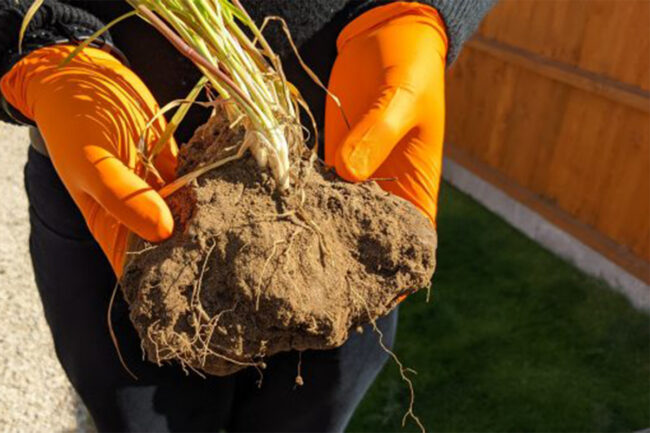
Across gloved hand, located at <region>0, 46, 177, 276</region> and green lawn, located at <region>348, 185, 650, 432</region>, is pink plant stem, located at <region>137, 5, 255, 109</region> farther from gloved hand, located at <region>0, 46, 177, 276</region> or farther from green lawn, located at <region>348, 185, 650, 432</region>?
green lawn, located at <region>348, 185, 650, 432</region>

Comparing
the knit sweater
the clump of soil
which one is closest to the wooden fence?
the knit sweater

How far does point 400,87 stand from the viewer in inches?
41.2

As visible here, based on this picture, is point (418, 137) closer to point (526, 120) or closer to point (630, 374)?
point (630, 374)

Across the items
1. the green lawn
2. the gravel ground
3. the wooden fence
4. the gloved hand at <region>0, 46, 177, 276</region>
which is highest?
the gloved hand at <region>0, 46, 177, 276</region>

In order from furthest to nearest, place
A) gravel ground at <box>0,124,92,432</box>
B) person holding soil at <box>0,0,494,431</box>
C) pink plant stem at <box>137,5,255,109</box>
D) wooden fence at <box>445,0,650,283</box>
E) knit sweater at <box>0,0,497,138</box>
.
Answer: wooden fence at <box>445,0,650,283</box> → gravel ground at <box>0,124,92,432</box> → knit sweater at <box>0,0,497,138</box> → person holding soil at <box>0,0,494,431</box> → pink plant stem at <box>137,5,255,109</box>

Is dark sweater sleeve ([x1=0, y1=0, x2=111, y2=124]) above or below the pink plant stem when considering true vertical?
below

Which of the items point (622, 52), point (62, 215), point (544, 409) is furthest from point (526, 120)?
point (62, 215)

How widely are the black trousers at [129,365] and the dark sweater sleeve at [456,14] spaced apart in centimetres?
57

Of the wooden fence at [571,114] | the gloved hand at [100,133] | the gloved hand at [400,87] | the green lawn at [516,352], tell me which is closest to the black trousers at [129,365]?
the gloved hand at [100,133]

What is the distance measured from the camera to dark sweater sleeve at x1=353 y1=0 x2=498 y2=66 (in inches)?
46.9

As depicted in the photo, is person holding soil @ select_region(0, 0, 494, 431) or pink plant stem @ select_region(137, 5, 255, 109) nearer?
pink plant stem @ select_region(137, 5, 255, 109)

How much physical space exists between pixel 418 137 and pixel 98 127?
1.76ft

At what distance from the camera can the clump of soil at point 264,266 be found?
869 millimetres

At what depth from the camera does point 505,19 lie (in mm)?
3314
